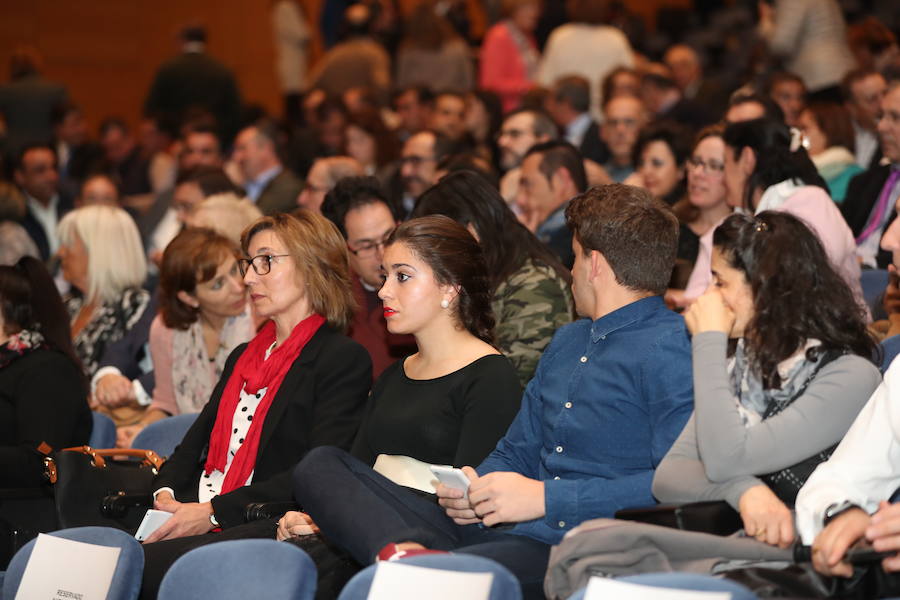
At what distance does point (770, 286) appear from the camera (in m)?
2.72

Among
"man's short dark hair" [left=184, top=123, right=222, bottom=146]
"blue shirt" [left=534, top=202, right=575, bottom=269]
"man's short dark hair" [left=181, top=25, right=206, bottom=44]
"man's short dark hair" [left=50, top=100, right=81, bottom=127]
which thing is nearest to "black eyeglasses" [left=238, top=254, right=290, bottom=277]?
"blue shirt" [left=534, top=202, right=575, bottom=269]

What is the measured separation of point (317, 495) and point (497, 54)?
6.34 metres

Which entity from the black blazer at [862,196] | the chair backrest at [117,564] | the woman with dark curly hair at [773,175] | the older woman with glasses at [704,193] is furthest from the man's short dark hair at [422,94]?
the chair backrest at [117,564]

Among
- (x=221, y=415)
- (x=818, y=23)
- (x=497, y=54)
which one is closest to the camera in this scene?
(x=221, y=415)

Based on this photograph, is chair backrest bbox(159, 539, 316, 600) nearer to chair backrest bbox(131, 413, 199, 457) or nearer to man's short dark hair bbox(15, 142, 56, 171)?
chair backrest bbox(131, 413, 199, 457)

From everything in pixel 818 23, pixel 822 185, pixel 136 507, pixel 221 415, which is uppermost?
pixel 818 23

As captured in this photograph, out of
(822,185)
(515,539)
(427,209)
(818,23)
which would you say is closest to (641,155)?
(822,185)

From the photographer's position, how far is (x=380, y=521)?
268 centimetres

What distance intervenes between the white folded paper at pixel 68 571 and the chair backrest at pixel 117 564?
2cm

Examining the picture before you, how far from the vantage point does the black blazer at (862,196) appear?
4.97m

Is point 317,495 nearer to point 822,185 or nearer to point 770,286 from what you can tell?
point 770,286

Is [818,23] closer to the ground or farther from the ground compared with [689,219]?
farther from the ground

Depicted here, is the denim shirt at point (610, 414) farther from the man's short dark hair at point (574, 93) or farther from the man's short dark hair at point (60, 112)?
the man's short dark hair at point (60, 112)

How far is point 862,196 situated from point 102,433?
3.20m
